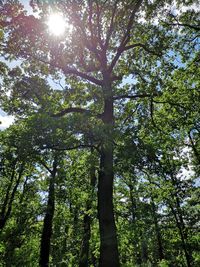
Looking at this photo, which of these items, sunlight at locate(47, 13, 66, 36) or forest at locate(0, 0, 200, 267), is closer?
forest at locate(0, 0, 200, 267)

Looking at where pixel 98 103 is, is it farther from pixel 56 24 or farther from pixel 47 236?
pixel 47 236

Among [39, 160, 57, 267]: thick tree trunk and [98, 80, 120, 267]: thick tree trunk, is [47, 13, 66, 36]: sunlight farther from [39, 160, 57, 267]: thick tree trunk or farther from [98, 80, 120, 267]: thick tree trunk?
[39, 160, 57, 267]: thick tree trunk

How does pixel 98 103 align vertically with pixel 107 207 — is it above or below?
above

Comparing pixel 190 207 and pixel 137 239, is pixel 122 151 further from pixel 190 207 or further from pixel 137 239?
pixel 190 207

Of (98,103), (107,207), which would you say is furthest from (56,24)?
(107,207)

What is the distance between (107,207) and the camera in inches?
424

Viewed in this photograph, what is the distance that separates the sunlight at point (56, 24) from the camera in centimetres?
1362

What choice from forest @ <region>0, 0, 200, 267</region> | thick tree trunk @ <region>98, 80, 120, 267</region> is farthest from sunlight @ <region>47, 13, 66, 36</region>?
thick tree trunk @ <region>98, 80, 120, 267</region>

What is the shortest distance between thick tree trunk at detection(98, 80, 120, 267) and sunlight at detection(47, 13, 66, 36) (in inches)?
161

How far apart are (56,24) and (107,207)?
9.37 metres

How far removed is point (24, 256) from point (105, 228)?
16.4 meters

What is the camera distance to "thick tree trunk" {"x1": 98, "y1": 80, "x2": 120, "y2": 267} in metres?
9.83

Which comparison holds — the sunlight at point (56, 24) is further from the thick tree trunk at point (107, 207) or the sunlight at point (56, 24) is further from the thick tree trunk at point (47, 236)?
the thick tree trunk at point (47, 236)

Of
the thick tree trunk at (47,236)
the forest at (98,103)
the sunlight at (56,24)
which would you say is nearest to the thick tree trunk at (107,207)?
the forest at (98,103)
